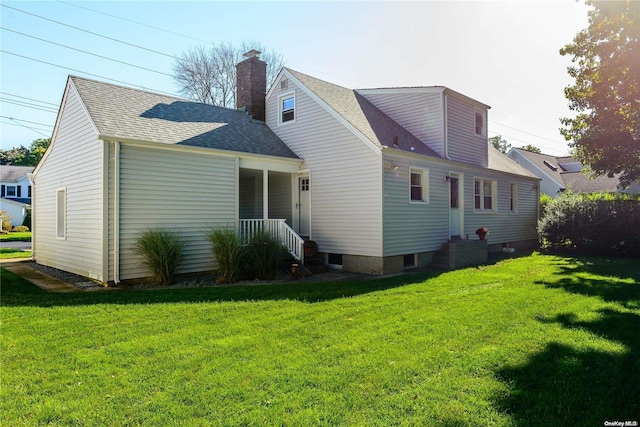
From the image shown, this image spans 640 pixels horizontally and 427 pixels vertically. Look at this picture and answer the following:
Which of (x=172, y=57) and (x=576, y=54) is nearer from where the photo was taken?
(x=576, y=54)

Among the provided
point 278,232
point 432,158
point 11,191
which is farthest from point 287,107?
point 11,191

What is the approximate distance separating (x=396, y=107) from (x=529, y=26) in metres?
4.93

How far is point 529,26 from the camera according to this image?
35.9 feet

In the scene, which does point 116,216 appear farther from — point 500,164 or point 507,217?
point 500,164

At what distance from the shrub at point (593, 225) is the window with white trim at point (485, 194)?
263 cm

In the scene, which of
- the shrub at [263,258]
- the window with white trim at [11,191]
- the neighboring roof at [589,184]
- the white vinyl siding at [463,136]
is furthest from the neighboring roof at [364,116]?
the window with white trim at [11,191]

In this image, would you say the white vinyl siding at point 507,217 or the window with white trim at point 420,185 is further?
the white vinyl siding at point 507,217

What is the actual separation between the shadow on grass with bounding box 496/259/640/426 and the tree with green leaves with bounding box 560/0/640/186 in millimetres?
11012

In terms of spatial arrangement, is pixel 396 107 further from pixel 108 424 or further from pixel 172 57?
pixel 172 57

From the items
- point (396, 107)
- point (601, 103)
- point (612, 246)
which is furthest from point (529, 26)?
point (612, 246)

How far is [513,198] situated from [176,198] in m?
13.9

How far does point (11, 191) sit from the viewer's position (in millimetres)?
41094

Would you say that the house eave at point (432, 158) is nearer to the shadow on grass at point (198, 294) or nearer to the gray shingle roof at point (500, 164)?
the gray shingle roof at point (500, 164)

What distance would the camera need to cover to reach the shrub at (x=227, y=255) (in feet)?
31.5
